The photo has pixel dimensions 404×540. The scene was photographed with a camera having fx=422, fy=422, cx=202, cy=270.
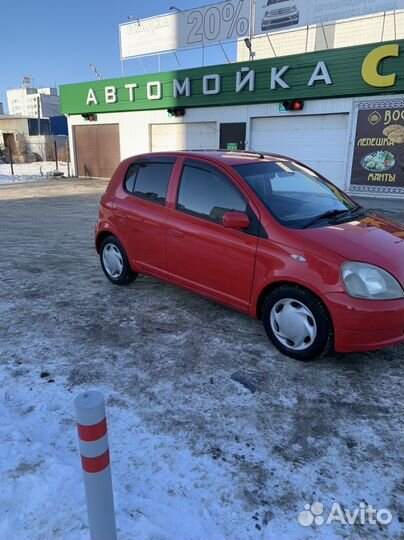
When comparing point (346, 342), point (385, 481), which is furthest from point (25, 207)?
point (385, 481)

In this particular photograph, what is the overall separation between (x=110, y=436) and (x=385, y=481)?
1634 mm

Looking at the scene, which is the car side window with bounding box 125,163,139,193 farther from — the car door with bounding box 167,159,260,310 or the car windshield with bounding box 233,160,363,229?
the car windshield with bounding box 233,160,363,229

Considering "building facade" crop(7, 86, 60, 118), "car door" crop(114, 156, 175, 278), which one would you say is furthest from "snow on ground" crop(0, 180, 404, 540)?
"building facade" crop(7, 86, 60, 118)

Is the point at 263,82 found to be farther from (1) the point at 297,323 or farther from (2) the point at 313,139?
(1) the point at 297,323

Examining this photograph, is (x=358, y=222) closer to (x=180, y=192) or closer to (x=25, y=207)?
(x=180, y=192)

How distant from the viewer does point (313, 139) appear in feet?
48.1

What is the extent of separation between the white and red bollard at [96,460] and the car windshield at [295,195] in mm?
2500

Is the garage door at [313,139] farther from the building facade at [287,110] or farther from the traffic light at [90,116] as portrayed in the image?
the traffic light at [90,116]

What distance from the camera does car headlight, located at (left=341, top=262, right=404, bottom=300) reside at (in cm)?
316

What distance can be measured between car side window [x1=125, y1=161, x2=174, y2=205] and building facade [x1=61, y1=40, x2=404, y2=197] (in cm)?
1076

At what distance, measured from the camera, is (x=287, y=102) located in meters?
14.6

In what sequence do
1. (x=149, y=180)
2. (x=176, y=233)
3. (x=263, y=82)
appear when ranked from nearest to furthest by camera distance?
(x=176, y=233) → (x=149, y=180) → (x=263, y=82)

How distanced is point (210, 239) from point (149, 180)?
130 centimetres

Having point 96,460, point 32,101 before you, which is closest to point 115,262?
point 96,460
